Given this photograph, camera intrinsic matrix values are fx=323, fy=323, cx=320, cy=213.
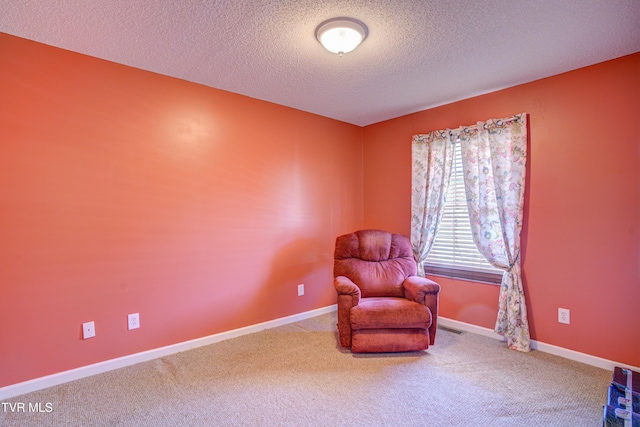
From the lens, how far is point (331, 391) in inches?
87.1

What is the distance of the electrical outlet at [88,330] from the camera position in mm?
2408

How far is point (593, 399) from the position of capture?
2.09 metres

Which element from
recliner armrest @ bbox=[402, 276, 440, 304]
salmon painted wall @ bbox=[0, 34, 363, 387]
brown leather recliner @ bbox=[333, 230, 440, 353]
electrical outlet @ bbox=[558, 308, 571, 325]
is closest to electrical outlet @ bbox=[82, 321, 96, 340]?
salmon painted wall @ bbox=[0, 34, 363, 387]

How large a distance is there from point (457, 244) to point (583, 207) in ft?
3.75

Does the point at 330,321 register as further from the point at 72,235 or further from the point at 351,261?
the point at 72,235

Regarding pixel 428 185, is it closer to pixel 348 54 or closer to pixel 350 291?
pixel 350 291

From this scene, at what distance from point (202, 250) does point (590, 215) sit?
10.9 feet

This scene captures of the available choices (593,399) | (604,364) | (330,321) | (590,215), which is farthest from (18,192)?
(604,364)

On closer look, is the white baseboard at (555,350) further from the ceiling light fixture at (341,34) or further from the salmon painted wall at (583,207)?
the ceiling light fixture at (341,34)

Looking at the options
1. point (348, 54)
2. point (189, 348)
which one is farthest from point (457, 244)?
point (189, 348)

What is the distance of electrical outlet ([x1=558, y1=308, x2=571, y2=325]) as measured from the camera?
2.71 meters

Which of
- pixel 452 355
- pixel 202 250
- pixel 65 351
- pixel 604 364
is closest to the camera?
pixel 65 351

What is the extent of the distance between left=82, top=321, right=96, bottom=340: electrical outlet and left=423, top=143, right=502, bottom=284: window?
328 cm

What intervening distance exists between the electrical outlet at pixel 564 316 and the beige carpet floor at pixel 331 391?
0.31 metres
